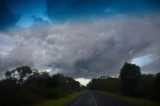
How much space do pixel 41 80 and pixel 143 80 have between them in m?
24.8

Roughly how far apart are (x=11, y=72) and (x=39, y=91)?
60.6 feet

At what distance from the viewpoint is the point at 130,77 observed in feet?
240

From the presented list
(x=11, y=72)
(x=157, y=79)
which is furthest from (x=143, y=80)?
(x=11, y=72)

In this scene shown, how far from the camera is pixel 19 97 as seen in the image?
33.9 m

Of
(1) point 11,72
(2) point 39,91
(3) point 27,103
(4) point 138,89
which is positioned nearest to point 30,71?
(1) point 11,72

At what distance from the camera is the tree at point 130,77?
2761 inches

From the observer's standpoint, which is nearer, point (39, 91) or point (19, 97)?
point (19, 97)

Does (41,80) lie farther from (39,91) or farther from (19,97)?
(19,97)

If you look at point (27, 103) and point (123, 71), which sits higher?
point (123, 71)

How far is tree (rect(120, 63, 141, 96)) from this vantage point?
230ft

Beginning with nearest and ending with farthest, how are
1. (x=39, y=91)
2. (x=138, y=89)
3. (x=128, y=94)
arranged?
(x=39, y=91), (x=138, y=89), (x=128, y=94)

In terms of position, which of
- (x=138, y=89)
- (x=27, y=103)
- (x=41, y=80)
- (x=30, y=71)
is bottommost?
(x=27, y=103)

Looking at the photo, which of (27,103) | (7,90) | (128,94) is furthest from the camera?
(128,94)

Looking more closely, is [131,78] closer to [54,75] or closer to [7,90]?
[54,75]
